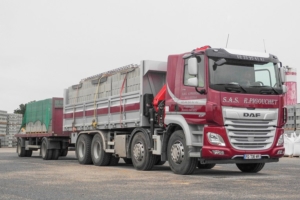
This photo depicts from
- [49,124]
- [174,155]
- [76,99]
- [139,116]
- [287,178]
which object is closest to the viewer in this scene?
[287,178]

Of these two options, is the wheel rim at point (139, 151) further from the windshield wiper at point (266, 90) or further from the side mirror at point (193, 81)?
the windshield wiper at point (266, 90)

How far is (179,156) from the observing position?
1258 cm

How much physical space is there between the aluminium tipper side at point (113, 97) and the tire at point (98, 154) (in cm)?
45

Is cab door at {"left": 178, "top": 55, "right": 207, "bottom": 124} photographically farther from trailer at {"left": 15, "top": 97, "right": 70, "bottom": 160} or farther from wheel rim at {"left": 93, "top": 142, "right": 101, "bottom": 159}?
trailer at {"left": 15, "top": 97, "right": 70, "bottom": 160}

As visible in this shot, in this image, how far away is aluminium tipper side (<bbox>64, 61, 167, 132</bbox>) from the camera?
47.2 feet

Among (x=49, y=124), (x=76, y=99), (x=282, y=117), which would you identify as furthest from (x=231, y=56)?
(x=49, y=124)

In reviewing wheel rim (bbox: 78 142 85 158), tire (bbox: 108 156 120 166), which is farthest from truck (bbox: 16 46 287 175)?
wheel rim (bbox: 78 142 85 158)

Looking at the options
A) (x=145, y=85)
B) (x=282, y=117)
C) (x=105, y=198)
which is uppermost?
(x=145, y=85)

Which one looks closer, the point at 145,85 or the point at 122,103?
the point at 145,85

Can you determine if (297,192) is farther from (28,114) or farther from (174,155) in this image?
(28,114)

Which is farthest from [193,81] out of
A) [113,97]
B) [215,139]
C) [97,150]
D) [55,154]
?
[55,154]

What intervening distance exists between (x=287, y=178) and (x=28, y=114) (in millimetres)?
15506

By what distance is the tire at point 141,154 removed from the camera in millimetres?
13969

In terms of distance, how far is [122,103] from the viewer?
15430 mm
